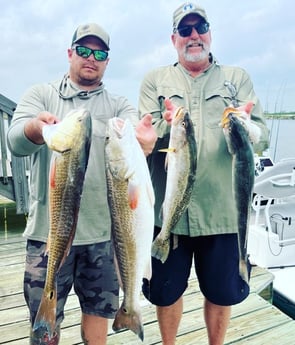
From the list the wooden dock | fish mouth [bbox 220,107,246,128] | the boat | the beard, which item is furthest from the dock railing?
fish mouth [bbox 220,107,246,128]

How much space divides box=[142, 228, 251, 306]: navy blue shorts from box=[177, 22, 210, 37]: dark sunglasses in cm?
123

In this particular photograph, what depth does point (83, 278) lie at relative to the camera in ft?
7.29

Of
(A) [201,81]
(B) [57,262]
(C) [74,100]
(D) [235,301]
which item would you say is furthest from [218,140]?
A: (B) [57,262]

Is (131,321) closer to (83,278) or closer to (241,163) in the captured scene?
(83,278)

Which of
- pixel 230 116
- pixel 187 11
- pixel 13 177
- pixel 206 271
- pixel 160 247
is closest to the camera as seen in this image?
pixel 230 116

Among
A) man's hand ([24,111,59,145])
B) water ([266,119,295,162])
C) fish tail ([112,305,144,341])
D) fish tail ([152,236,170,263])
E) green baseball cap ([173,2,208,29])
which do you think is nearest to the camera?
man's hand ([24,111,59,145])

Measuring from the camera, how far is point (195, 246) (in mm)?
2480

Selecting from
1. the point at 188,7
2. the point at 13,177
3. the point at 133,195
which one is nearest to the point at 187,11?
the point at 188,7

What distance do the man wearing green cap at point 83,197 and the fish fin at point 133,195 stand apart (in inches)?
22.3

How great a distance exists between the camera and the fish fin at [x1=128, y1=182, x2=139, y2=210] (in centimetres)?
159

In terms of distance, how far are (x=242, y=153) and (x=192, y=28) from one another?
0.92 m

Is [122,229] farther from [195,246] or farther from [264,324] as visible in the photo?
[264,324]

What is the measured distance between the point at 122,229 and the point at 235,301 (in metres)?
1.19

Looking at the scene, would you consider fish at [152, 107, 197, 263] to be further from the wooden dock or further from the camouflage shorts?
the wooden dock
